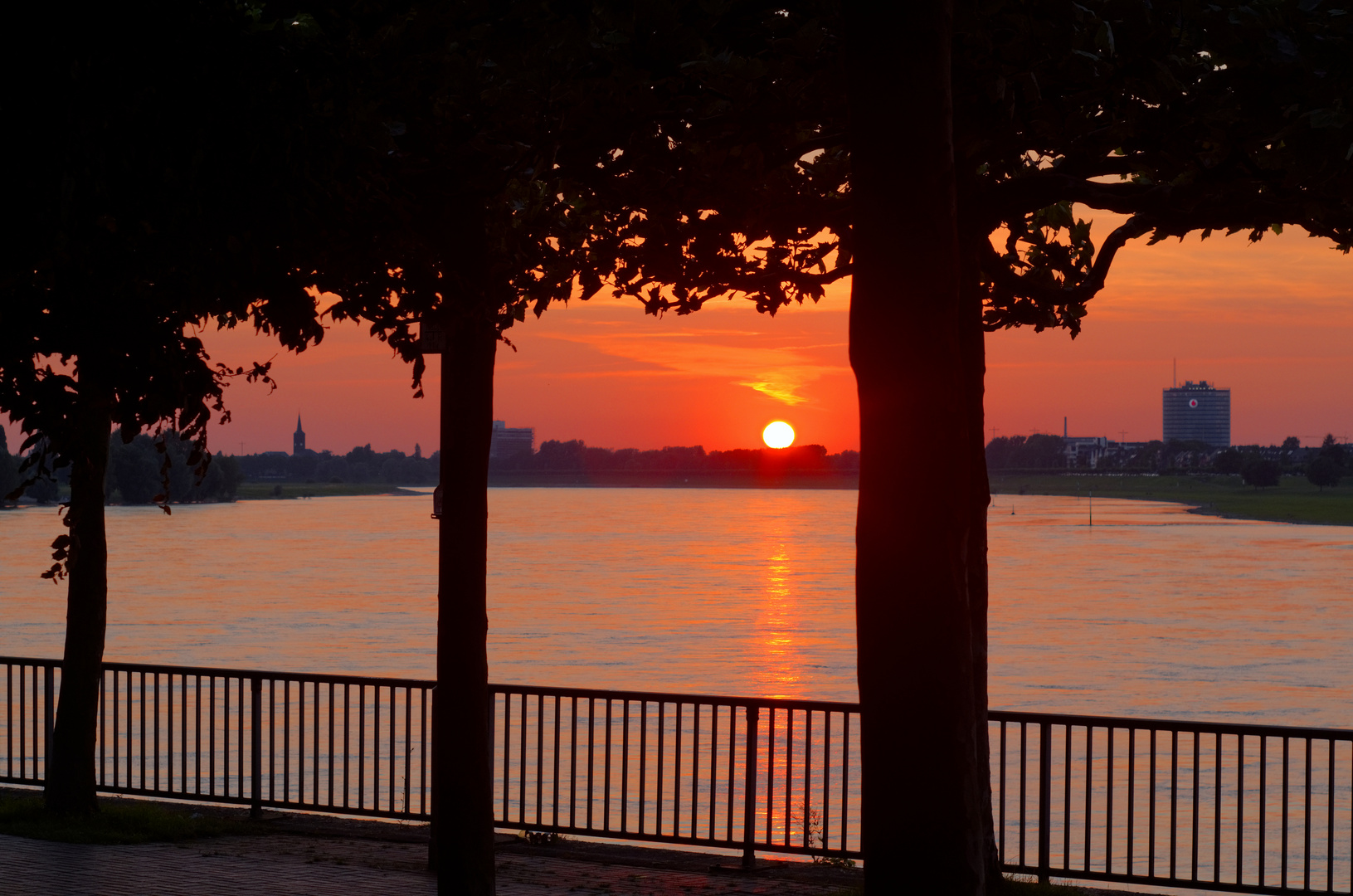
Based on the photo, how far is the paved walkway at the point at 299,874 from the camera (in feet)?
31.1

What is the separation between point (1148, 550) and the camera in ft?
295

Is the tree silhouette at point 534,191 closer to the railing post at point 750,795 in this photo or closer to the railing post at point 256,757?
the railing post at point 750,795

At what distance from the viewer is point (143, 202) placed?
602 cm

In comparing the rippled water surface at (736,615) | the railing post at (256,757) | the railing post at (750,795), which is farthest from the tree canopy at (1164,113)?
the rippled water surface at (736,615)

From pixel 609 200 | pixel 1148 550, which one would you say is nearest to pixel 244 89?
pixel 609 200

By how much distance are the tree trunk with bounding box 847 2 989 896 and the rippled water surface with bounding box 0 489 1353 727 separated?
23.7 m

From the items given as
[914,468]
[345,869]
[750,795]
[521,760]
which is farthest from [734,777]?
[914,468]

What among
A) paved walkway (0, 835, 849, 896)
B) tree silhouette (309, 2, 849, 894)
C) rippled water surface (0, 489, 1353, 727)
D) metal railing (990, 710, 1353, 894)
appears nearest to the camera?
tree silhouette (309, 2, 849, 894)

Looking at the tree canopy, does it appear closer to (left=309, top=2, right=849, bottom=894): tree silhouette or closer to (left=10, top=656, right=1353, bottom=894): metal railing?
(left=309, top=2, right=849, bottom=894): tree silhouette

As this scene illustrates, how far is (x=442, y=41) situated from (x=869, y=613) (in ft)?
13.9

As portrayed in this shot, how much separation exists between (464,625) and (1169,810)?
13.1m

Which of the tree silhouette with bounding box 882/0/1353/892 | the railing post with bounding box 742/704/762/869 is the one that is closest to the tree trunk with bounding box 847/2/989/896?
the tree silhouette with bounding box 882/0/1353/892

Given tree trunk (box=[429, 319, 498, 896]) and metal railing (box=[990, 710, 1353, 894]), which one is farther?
metal railing (box=[990, 710, 1353, 894])

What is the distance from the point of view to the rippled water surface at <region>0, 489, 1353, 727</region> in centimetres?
3244
